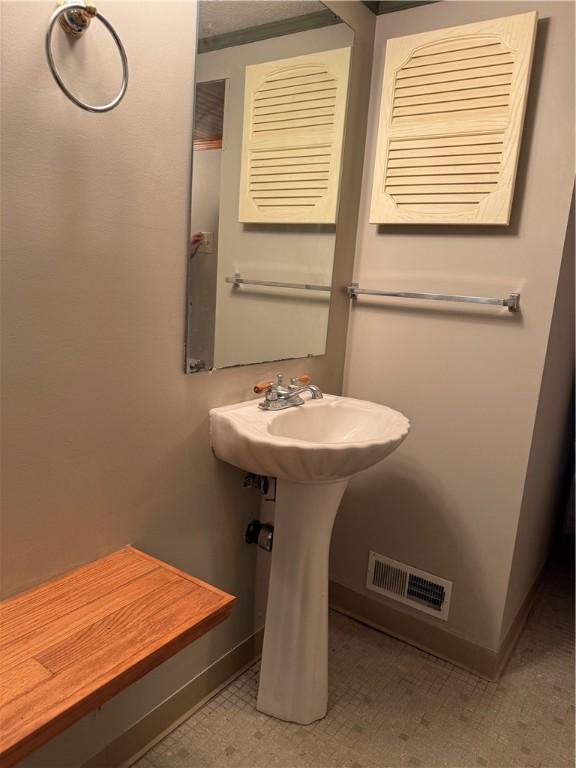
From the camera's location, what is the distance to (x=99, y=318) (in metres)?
1.16

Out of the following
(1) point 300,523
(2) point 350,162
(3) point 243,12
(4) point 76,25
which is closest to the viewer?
(4) point 76,25

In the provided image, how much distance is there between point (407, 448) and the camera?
1.93 metres

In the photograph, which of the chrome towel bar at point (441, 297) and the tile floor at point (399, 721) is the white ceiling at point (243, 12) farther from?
the tile floor at point (399, 721)

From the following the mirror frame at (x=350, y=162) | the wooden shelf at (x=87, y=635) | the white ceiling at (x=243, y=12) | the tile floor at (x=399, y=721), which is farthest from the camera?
the mirror frame at (x=350, y=162)

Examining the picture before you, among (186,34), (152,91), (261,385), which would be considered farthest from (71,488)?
(186,34)

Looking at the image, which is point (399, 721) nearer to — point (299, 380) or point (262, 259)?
point (299, 380)

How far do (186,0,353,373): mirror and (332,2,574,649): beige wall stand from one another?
21cm

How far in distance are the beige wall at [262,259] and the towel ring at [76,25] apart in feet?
1.04

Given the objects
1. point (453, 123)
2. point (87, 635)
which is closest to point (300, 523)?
point (87, 635)

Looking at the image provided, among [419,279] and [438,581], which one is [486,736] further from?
[419,279]

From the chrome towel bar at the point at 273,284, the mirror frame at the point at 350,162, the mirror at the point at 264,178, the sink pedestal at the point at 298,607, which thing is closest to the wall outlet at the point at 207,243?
the mirror at the point at 264,178

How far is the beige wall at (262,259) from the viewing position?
1.46 metres

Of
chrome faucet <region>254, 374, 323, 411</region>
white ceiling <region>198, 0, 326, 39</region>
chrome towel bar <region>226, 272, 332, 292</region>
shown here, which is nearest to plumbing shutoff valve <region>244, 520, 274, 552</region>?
chrome faucet <region>254, 374, 323, 411</region>

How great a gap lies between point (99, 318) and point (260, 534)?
2.77 ft
